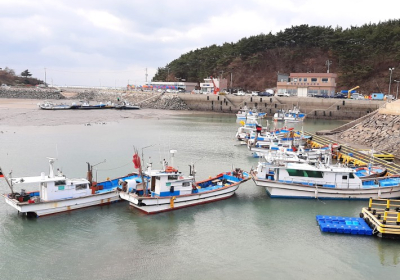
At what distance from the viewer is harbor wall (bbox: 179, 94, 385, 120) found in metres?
67.2

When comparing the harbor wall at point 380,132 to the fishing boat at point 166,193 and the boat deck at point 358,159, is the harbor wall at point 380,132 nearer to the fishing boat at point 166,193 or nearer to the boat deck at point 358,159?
the boat deck at point 358,159

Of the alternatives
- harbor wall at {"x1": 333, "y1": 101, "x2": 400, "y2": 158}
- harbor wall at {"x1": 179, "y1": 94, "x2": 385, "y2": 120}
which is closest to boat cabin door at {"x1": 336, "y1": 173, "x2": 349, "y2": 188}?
harbor wall at {"x1": 333, "y1": 101, "x2": 400, "y2": 158}

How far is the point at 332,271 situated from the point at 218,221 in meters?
6.24

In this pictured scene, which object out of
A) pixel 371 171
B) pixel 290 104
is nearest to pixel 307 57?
pixel 290 104

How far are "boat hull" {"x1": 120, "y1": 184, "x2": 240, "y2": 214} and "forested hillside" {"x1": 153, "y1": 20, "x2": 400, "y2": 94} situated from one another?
268ft

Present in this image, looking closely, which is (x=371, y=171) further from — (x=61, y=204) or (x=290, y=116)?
(x=290, y=116)

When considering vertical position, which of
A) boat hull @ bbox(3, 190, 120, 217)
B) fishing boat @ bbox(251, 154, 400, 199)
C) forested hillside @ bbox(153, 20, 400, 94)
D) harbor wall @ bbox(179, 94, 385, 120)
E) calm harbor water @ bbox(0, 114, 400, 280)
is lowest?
calm harbor water @ bbox(0, 114, 400, 280)

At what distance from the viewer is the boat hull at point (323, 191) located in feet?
69.2

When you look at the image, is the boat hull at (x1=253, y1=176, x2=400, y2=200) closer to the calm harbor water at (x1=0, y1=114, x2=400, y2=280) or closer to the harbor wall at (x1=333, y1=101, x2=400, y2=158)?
the calm harbor water at (x1=0, y1=114, x2=400, y2=280)

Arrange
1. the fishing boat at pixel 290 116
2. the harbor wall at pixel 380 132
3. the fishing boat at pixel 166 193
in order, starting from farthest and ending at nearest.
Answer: the fishing boat at pixel 290 116 < the harbor wall at pixel 380 132 < the fishing boat at pixel 166 193

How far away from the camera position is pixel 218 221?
60.4 ft

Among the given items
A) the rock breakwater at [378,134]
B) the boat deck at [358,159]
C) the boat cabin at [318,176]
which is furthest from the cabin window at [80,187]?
the rock breakwater at [378,134]

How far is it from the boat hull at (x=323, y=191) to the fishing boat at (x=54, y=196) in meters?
9.29

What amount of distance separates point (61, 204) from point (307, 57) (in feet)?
336
